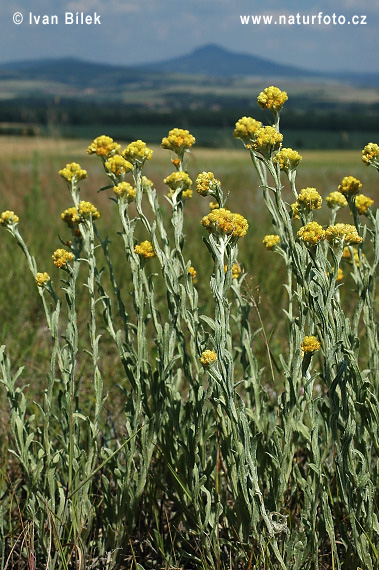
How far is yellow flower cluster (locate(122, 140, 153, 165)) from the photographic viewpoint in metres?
1.51

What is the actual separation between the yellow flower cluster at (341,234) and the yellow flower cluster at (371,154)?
318 mm

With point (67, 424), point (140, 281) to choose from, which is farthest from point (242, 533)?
point (140, 281)

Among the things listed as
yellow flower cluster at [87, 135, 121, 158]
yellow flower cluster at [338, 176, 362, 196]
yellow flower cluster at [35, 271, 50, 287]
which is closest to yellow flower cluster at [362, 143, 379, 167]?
yellow flower cluster at [338, 176, 362, 196]

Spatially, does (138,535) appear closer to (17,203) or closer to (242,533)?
(242,533)

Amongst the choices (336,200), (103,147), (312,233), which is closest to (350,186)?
(336,200)

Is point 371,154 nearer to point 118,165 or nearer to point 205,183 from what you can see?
point 205,183

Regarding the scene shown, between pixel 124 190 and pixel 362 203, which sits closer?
pixel 124 190

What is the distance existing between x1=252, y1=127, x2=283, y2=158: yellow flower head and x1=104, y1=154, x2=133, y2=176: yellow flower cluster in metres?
0.36

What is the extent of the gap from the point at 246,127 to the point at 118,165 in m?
0.35

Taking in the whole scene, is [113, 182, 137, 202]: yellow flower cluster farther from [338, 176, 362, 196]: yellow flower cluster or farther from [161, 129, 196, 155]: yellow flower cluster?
[338, 176, 362, 196]: yellow flower cluster

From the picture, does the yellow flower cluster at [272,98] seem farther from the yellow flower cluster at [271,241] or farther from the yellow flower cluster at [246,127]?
the yellow flower cluster at [271,241]

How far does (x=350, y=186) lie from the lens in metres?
1.60

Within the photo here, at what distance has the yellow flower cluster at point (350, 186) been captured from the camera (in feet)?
5.23

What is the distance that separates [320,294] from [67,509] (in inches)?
35.7
